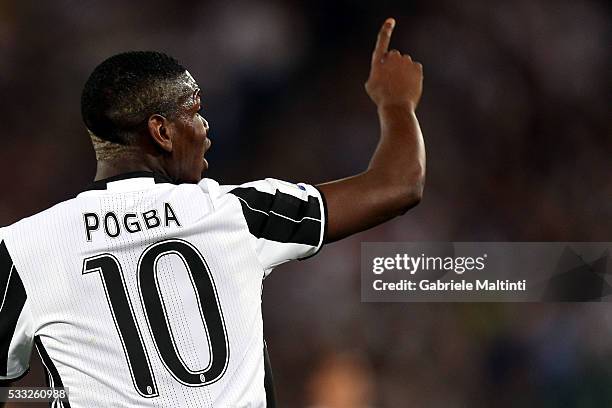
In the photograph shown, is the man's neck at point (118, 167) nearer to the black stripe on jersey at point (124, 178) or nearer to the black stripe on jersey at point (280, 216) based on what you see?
the black stripe on jersey at point (124, 178)

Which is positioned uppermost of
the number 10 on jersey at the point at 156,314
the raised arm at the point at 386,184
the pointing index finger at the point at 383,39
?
the pointing index finger at the point at 383,39

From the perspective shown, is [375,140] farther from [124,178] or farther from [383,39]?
[124,178]

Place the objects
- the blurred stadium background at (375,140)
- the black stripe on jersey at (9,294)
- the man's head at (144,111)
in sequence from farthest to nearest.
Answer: the blurred stadium background at (375,140)
the man's head at (144,111)
the black stripe on jersey at (9,294)

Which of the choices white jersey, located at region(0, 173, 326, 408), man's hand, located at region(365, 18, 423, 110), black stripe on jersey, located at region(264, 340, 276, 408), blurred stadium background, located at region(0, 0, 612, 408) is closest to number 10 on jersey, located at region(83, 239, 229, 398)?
white jersey, located at region(0, 173, 326, 408)

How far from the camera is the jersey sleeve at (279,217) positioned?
1.21 metres

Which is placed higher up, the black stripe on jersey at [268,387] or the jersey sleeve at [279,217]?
the jersey sleeve at [279,217]

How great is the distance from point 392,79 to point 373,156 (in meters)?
0.16

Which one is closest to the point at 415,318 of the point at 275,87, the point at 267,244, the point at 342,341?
the point at 342,341

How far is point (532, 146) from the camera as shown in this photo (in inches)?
176

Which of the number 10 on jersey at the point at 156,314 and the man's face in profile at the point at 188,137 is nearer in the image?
the number 10 on jersey at the point at 156,314

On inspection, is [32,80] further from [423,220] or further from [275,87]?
[423,220]

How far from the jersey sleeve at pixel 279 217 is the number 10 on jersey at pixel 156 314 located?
94 millimetres

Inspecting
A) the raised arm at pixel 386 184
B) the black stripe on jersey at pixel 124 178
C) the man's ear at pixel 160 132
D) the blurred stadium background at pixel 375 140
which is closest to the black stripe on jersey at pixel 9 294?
the black stripe on jersey at pixel 124 178

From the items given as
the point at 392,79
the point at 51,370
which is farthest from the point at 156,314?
the point at 392,79
